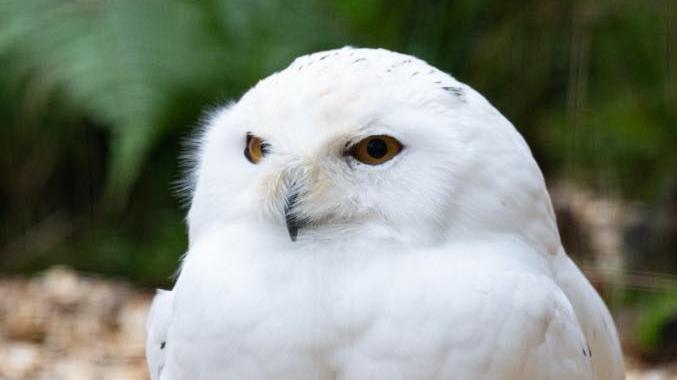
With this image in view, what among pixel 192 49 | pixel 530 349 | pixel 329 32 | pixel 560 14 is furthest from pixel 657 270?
pixel 530 349

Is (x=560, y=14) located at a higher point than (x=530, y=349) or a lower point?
higher

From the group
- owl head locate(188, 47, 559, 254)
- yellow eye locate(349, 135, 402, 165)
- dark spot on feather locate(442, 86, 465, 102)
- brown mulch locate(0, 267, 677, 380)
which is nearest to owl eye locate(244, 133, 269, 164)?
owl head locate(188, 47, 559, 254)

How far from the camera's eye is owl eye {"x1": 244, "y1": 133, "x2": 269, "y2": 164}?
53.3 inches

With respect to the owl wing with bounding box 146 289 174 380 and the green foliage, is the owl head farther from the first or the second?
the green foliage

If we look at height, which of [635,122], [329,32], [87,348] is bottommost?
[87,348]

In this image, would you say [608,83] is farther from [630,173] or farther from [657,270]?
[657,270]

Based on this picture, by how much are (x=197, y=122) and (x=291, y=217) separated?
109 cm

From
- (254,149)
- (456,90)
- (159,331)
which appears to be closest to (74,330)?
(159,331)

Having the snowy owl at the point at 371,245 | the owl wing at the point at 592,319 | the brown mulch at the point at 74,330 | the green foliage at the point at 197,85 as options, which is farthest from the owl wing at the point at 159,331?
the green foliage at the point at 197,85

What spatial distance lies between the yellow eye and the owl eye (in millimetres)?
104

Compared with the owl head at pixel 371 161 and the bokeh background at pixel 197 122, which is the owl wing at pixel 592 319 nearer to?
the owl head at pixel 371 161

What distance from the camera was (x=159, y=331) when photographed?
5.16 feet

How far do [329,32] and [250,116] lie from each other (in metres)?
1.37

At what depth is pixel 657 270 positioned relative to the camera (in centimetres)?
275
